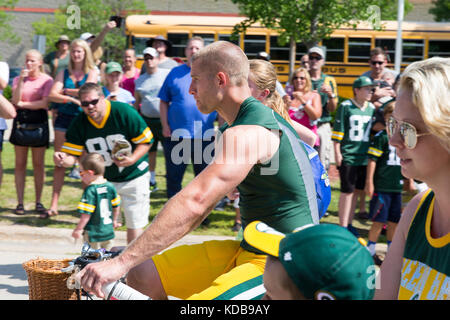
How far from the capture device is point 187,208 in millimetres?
2490

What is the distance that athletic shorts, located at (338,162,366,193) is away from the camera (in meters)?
7.35

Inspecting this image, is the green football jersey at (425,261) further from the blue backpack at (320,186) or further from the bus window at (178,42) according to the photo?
the bus window at (178,42)

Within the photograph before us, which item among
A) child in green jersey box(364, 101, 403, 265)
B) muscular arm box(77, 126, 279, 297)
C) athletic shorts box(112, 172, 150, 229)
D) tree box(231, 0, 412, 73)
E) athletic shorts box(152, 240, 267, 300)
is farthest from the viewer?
tree box(231, 0, 412, 73)

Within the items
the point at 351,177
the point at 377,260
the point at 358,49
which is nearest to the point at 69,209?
the point at 351,177

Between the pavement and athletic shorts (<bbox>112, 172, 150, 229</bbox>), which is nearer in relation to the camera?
athletic shorts (<bbox>112, 172, 150, 229</bbox>)

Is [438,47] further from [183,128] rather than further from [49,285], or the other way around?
[49,285]

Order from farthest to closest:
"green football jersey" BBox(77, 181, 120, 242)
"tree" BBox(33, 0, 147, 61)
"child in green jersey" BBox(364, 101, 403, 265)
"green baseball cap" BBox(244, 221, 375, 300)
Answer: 1. "tree" BBox(33, 0, 147, 61)
2. "child in green jersey" BBox(364, 101, 403, 265)
3. "green football jersey" BBox(77, 181, 120, 242)
4. "green baseball cap" BBox(244, 221, 375, 300)

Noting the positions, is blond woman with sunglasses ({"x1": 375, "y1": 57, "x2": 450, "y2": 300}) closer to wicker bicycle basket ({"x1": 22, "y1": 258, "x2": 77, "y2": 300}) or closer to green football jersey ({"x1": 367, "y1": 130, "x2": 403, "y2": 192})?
wicker bicycle basket ({"x1": 22, "y1": 258, "x2": 77, "y2": 300})

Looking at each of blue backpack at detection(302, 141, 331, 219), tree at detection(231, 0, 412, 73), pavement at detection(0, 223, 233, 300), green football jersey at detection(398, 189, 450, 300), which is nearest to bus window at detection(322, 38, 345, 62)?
tree at detection(231, 0, 412, 73)

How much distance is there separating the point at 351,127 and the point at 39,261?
176 inches

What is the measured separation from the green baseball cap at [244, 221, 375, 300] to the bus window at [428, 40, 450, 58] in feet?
77.6

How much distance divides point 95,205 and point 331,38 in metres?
19.2

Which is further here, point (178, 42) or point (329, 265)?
point (178, 42)
